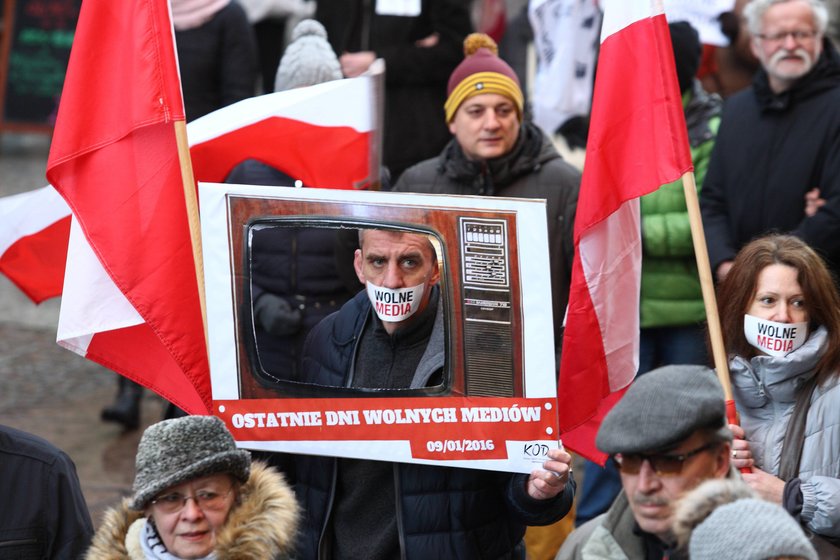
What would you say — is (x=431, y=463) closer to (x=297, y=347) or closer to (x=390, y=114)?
(x=297, y=347)

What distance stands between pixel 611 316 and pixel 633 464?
4.18 ft

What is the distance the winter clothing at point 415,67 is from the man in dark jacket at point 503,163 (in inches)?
65.6

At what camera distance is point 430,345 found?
4.11m

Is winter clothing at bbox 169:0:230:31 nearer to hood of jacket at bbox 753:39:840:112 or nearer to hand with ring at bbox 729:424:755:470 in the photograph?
hood of jacket at bbox 753:39:840:112

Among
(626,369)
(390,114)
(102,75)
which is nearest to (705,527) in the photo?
(626,369)

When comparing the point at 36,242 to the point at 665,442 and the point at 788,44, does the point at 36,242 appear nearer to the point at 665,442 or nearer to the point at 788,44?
the point at 665,442

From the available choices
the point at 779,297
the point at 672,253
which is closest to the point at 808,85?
the point at 672,253

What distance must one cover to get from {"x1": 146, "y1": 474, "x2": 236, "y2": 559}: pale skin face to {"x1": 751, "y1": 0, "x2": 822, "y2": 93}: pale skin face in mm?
3245

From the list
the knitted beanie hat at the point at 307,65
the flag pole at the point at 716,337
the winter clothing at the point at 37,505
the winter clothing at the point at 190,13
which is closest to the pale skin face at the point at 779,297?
the flag pole at the point at 716,337

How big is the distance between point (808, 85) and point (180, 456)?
3.35m

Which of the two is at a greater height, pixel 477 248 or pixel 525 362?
pixel 477 248

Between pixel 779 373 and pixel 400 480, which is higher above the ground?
pixel 779 373

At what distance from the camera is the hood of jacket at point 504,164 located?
19.0 ft

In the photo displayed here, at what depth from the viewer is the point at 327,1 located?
8.22 meters
